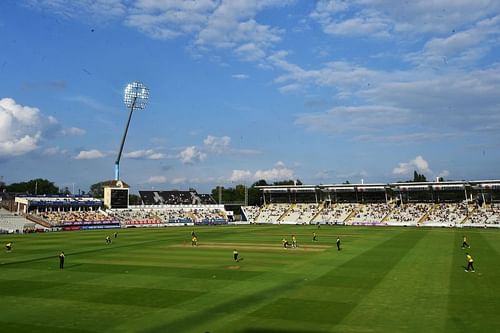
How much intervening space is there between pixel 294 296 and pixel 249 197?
14178 cm

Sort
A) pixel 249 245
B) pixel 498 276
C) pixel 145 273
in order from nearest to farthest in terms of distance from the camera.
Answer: pixel 498 276 < pixel 145 273 < pixel 249 245

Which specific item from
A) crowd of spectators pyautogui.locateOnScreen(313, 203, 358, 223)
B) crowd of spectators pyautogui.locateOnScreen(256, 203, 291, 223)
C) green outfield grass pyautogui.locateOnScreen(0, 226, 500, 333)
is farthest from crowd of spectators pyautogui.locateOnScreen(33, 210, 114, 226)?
green outfield grass pyautogui.locateOnScreen(0, 226, 500, 333)

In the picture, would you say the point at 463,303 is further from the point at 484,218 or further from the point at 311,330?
the point at 484,218

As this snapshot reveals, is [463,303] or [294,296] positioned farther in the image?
[294,296]

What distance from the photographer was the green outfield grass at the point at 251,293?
18469mm

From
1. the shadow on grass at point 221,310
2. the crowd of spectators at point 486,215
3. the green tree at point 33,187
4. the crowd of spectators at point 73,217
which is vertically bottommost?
the shadow on grass at point 221,310

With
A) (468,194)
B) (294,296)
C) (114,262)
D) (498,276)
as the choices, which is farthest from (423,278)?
(468,194)

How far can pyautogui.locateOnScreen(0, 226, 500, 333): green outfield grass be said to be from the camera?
18.5 metres

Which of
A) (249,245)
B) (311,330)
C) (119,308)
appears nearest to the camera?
(311,330)

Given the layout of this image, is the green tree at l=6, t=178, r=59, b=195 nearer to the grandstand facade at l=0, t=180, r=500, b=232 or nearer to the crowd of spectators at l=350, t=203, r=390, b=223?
the grandstand facade at l=0, t=180, r=500, b=232

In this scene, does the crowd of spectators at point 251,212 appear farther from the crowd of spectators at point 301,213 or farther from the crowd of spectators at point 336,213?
the crowd of spectators at point 336,213

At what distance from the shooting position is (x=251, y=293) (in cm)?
2447

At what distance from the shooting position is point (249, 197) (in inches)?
6506

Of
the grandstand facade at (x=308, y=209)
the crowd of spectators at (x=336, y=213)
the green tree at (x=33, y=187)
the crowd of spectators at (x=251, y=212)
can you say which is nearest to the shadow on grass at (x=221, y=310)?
the grandstand facade at (x=308, y=209)
